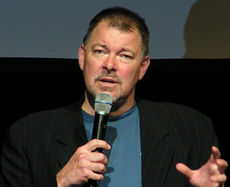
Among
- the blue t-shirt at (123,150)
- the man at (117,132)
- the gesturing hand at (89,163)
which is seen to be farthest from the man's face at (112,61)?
the gesturing hand at (89,163)

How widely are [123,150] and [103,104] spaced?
1.55 feet

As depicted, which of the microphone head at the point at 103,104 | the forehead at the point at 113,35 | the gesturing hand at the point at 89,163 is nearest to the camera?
the gesturing hand at the point at 89,163

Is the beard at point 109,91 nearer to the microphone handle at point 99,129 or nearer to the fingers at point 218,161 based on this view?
the microphone handle at point 99,129

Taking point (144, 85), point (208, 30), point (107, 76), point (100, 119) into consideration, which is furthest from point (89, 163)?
point (208, 30)

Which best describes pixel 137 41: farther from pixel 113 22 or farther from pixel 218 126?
pixel 218 126

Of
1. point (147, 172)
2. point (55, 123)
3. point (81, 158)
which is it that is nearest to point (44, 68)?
point (55, 123)

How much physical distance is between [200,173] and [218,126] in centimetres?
123

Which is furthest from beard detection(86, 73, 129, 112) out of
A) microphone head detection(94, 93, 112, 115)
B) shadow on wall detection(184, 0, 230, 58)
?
shadow on wall detection(184, 0, 230, 58)

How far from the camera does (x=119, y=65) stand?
2.10 metres

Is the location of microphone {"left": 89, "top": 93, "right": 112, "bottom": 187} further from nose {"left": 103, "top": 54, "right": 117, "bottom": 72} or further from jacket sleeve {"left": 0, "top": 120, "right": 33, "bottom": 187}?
jacket sleeve {"left": 0, "top": 120, "right": 33, "bottom": 187}

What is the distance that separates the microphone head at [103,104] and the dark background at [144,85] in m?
1.06

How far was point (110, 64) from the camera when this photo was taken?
6.70ft

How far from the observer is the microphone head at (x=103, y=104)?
5.41ft

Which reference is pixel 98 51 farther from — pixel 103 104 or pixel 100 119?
Answer: pixel 100 119
